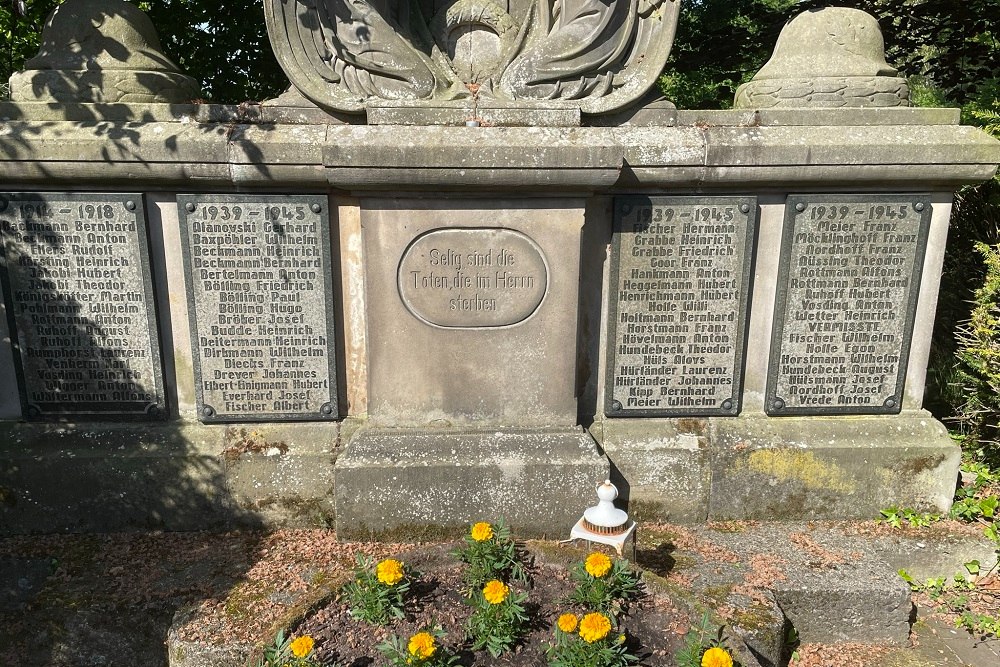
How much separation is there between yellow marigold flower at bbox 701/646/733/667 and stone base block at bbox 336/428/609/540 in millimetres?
1268

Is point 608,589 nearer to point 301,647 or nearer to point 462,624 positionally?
point 462,624

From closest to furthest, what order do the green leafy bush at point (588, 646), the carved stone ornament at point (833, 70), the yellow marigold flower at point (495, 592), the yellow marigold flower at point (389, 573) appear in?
the green leafy bush at point (588, 646) → the yellow marigold flower at point (495, 592) → the yellow marigold flower at point (389, 573) → the carved stone ornament at point (833, 70)

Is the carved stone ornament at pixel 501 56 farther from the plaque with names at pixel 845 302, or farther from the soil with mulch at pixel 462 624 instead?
the soil with mulch at pixel 462 624

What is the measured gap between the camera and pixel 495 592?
2.75m

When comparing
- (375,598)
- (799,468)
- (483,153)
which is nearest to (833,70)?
(483,153)

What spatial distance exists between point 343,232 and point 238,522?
67.0 inches

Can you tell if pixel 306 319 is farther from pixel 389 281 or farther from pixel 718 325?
pixel 718 325

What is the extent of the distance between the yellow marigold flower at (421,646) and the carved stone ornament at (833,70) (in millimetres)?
3154

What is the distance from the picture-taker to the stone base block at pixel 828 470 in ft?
13.3

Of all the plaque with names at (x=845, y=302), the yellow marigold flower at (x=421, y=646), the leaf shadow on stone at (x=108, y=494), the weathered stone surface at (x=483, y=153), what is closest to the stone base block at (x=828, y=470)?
the plaque with names at (x=845, y=302)

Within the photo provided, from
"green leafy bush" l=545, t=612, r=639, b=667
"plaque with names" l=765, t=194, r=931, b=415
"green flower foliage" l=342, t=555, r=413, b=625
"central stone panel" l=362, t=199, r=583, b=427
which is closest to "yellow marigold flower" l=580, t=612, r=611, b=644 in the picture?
"green leafy bush" l=545, t=612, r=639, b=667

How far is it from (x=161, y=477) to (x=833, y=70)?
164 inches

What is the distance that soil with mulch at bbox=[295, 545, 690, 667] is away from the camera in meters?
2.76

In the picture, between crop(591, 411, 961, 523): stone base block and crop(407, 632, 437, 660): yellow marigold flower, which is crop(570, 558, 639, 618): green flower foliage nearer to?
crop(407, 632, 437, 660): yellow marigold flower
